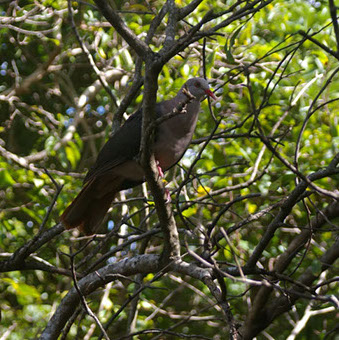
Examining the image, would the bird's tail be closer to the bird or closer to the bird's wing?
the bird

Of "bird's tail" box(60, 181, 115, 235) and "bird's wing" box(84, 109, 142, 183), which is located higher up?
"bird's wing" box(84, 109, 142, 183)

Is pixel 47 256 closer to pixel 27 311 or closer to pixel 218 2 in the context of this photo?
pixel 27 311

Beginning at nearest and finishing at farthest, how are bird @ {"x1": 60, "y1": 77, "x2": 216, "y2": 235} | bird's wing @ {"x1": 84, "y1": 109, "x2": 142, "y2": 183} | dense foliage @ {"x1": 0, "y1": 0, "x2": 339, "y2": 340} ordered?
1. bird @ {"x1": 60, "y1": 77, "x2": 216, "y2": 235}
2. bird's wing @ {"x1": 84, "y1": 109, "x2": 142, "y2": 183}
3. dense foliage @ {"x1": 0, "y1": 0, "x2": 339, "y2": 340}

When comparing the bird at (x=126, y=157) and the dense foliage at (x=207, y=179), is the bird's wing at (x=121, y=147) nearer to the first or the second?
the bird at (x=126, y=157)

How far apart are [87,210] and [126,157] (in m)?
0.44

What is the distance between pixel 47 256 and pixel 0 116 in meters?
2.28

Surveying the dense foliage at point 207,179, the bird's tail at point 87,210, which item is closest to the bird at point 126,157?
the bird's tail at point 87,210

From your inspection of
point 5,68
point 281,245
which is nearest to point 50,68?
point 5,68

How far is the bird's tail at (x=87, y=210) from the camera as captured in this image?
12.8 ft

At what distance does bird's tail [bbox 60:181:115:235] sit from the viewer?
3896 mm

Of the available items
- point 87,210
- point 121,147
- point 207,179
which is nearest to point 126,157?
point 121,147

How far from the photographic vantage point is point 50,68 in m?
6.95

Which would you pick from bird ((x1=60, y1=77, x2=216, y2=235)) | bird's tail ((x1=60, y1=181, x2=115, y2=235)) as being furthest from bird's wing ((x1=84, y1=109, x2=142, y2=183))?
bird's tail ((x1=60, y1=181, x2=115, y2=235))

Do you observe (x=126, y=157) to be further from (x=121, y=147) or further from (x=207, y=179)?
(x=207, y=179)
